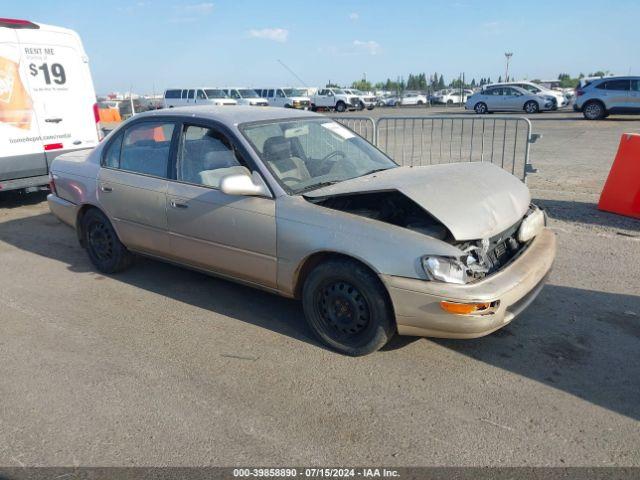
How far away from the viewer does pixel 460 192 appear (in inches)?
146

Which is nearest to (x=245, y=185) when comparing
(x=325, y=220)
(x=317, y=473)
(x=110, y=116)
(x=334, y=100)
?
(x=325, y=220)

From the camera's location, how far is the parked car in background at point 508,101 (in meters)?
28.0

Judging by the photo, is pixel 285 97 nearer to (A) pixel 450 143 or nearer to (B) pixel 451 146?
(B) pixel 451 146

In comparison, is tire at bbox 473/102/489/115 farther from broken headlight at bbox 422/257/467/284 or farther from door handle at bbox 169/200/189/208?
broken headlight at bbox 422/257/467/284

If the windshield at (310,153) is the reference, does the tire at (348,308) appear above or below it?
below

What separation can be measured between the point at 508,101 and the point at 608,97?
7931 mm

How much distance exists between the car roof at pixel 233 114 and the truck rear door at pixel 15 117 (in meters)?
3.84

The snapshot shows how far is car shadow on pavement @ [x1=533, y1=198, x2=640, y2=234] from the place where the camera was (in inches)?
256

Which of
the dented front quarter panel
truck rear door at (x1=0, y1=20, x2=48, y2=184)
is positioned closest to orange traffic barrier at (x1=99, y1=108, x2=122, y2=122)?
truck rear door at (x1=0, y1=20, x2=48, y2=184)

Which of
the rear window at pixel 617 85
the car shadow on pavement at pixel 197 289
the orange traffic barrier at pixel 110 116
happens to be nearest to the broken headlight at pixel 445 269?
the car shadow on pavement at pixel 197 289

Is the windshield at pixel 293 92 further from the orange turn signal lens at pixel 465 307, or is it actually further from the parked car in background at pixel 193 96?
the orange turn signal lens at pixel 465 307

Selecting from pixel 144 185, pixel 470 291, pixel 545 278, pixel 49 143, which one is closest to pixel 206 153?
pixel 144 185

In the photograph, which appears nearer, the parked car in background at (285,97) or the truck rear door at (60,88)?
the truck rear door at (60,88)

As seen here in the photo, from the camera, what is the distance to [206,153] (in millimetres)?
4395
